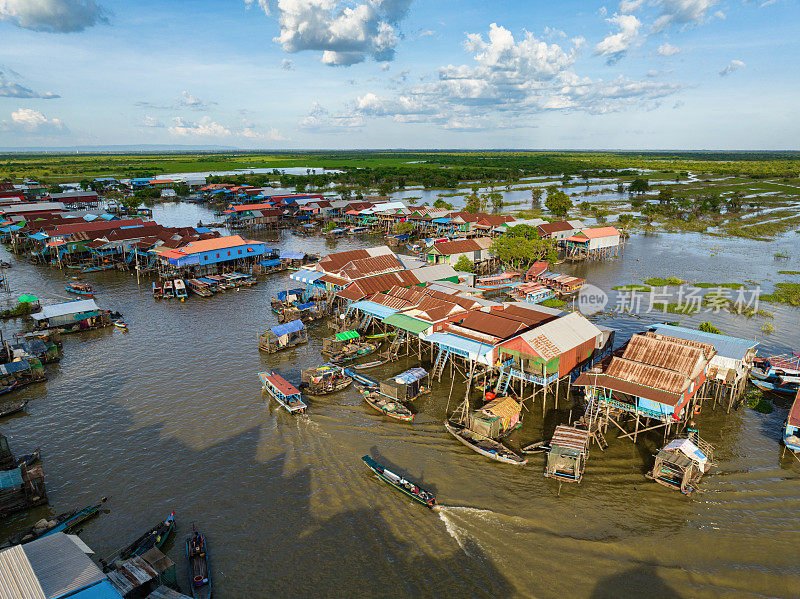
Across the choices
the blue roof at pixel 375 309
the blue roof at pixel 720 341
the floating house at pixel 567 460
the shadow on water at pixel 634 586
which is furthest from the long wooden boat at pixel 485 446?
the blue roof at pixel 720 341

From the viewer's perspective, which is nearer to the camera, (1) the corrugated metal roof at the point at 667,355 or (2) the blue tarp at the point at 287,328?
(1) the corrugated metal roof at the point at 667,355

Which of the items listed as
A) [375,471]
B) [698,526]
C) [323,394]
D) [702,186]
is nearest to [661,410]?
[698,526]

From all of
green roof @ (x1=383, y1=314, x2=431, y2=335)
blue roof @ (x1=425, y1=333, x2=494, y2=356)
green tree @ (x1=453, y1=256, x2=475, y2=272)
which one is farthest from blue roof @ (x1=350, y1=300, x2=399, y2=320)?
green tree @ (x1=453, y1=256, x2=475, y2=272)

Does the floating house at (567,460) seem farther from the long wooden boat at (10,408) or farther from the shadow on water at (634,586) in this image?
the long wooden boat at (10,408)

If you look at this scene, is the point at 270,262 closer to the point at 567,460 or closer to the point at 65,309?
the point at 65,309

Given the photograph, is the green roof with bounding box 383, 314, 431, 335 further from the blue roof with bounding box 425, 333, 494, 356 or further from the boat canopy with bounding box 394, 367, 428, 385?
the boat canopy with bounding box 394, 367, 428, 385

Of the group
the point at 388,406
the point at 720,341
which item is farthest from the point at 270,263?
the point at 720,341
